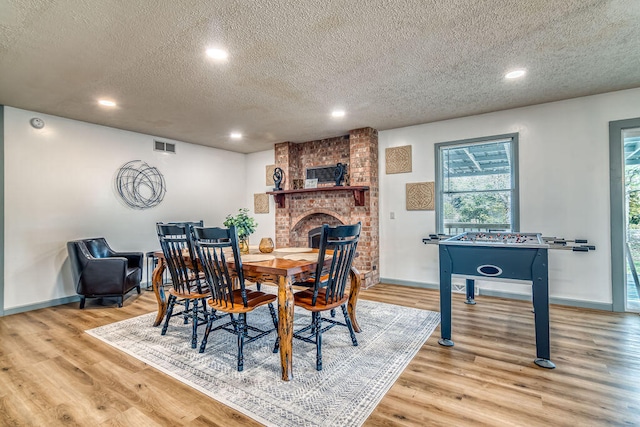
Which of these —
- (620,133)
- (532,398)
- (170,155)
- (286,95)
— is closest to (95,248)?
(170,155)

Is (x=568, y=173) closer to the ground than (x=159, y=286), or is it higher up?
higher up

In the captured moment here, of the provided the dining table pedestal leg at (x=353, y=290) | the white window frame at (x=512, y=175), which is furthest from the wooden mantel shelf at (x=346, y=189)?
the dining table pedestal leg at (x=353, y=290)

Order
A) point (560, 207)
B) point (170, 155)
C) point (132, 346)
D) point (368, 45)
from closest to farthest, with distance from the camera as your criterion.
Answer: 1. point (368, 45)
2. point (132, 346)
3. point (560, 207)
4. point (170, 155)

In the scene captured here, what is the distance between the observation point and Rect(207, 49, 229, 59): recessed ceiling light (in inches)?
98.2

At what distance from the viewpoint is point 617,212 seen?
3.47m

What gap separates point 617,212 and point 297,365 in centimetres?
390

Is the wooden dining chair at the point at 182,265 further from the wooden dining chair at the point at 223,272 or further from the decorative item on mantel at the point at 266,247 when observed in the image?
the decorative item on mantel at the point at 266,247

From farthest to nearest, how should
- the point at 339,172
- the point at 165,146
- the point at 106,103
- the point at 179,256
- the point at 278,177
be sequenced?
the point at 278,177, the point at 165,146, the point at 339,172, the point at 106,103, the point at 179,256

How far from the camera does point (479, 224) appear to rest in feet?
14.2

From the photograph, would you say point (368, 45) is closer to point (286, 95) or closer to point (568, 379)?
point (286, 95)

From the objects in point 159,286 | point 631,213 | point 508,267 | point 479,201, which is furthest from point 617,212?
point 159,286

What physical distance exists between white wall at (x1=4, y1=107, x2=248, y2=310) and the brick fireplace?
6.43 feet

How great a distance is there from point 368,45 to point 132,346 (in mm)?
3246

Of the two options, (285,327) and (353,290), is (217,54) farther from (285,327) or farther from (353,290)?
(353,290)
